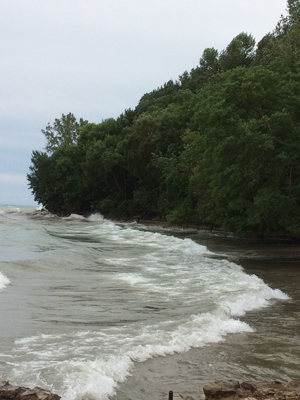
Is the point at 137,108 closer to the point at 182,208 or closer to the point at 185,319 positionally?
the point at 182,208

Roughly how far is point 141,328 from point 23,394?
302cm

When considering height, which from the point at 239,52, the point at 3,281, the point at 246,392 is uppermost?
the point at 239,52

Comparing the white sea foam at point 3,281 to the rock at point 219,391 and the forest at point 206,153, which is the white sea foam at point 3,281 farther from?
the forest at point 206,153

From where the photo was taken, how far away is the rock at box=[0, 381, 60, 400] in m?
3.78

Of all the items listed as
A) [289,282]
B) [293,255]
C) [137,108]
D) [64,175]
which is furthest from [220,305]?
[64,175]

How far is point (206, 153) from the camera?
2214cm

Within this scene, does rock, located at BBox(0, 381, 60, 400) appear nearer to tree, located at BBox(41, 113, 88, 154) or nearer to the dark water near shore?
the dark water near shore

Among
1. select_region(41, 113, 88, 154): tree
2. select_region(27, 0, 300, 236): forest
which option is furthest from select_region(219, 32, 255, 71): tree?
select_region(41, 113, 88, 154): tree

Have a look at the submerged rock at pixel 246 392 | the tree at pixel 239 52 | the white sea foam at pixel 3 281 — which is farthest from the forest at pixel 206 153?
the submerged rock at pixel 246 392

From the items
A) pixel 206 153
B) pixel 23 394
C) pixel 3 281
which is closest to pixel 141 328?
pixel 23 394

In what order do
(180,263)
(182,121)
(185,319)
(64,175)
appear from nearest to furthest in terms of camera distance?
1. (185,319)
2. (180,263)
3. (182,121)
4. (64,175)

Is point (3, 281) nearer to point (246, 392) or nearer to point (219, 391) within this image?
point (219, 391)

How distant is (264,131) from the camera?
1892cm

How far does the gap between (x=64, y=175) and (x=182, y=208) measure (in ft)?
115
